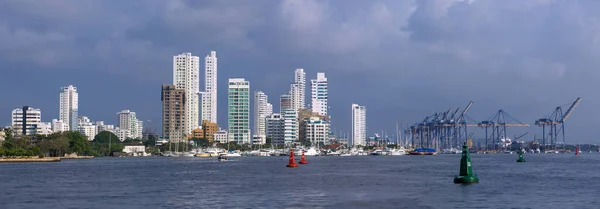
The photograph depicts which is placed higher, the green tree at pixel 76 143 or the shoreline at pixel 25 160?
the green tree at pixel 76 143

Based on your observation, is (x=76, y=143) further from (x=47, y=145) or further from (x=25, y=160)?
(x=25, y=160)

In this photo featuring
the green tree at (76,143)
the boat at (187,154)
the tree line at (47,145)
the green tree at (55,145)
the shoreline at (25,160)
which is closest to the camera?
the shoreline at (25,160)

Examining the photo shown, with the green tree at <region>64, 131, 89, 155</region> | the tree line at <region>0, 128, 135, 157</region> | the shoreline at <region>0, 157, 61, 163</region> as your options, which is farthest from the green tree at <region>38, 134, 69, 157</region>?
the shoreline at <region>0, 157, 61, 163</region>

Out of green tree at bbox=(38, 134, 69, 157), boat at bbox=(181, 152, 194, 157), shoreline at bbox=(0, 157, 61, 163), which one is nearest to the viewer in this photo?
shoreline at bbox=(0, 157, 61, 163)

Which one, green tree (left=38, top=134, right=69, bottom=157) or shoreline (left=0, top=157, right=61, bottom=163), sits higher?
green tree (left=38, top=134, right=69, bottom=157)

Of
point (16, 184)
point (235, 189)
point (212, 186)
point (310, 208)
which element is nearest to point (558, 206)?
point (310, 208)

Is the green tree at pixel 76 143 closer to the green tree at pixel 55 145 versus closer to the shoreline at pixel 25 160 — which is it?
the green tree at pixel 55 145

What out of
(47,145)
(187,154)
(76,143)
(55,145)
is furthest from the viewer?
(187,154)

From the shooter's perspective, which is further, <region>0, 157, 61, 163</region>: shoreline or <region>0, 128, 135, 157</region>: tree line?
<region>0, 128, 135, 157</region>: tree line

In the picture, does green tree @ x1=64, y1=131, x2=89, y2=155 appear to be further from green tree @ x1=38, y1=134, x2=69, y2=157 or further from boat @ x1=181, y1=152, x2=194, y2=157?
boat @ x1=181, y1=152, x2=194, y2=157

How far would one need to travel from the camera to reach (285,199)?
38.4 m

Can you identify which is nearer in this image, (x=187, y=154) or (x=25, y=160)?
(x=25, y=160)

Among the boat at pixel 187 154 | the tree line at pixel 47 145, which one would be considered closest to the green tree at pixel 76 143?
the tree line at pixel 47 145

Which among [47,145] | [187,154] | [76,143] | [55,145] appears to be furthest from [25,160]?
[187,154]
